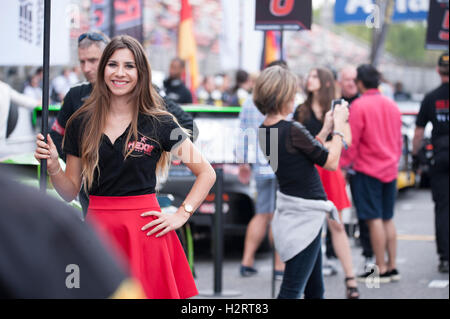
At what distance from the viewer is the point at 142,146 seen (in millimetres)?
3461

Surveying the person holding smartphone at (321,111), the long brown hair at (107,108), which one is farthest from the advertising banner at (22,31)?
the long brown hair at (107,108)

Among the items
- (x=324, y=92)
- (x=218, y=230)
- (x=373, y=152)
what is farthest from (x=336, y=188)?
(x=218, y=230)

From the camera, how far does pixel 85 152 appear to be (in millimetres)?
3469

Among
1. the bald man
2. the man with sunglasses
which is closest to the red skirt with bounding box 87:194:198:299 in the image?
the man with sunglasses

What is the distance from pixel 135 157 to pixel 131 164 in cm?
3

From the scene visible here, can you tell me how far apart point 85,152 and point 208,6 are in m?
35.4

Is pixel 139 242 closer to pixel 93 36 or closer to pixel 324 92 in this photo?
pixel 93 36

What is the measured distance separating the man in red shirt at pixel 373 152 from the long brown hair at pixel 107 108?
3.67 metres

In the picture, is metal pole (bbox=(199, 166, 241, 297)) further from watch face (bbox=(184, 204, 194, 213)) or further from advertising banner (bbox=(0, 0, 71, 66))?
watch face (bbox=(184, 204, 194, 213))

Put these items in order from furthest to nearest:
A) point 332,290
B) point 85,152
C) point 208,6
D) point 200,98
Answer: point 208,6 → point 200,98 → point 332,290 → point 85,152

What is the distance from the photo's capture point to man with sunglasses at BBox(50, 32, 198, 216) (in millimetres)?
4578

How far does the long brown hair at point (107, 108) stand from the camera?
346 cm
